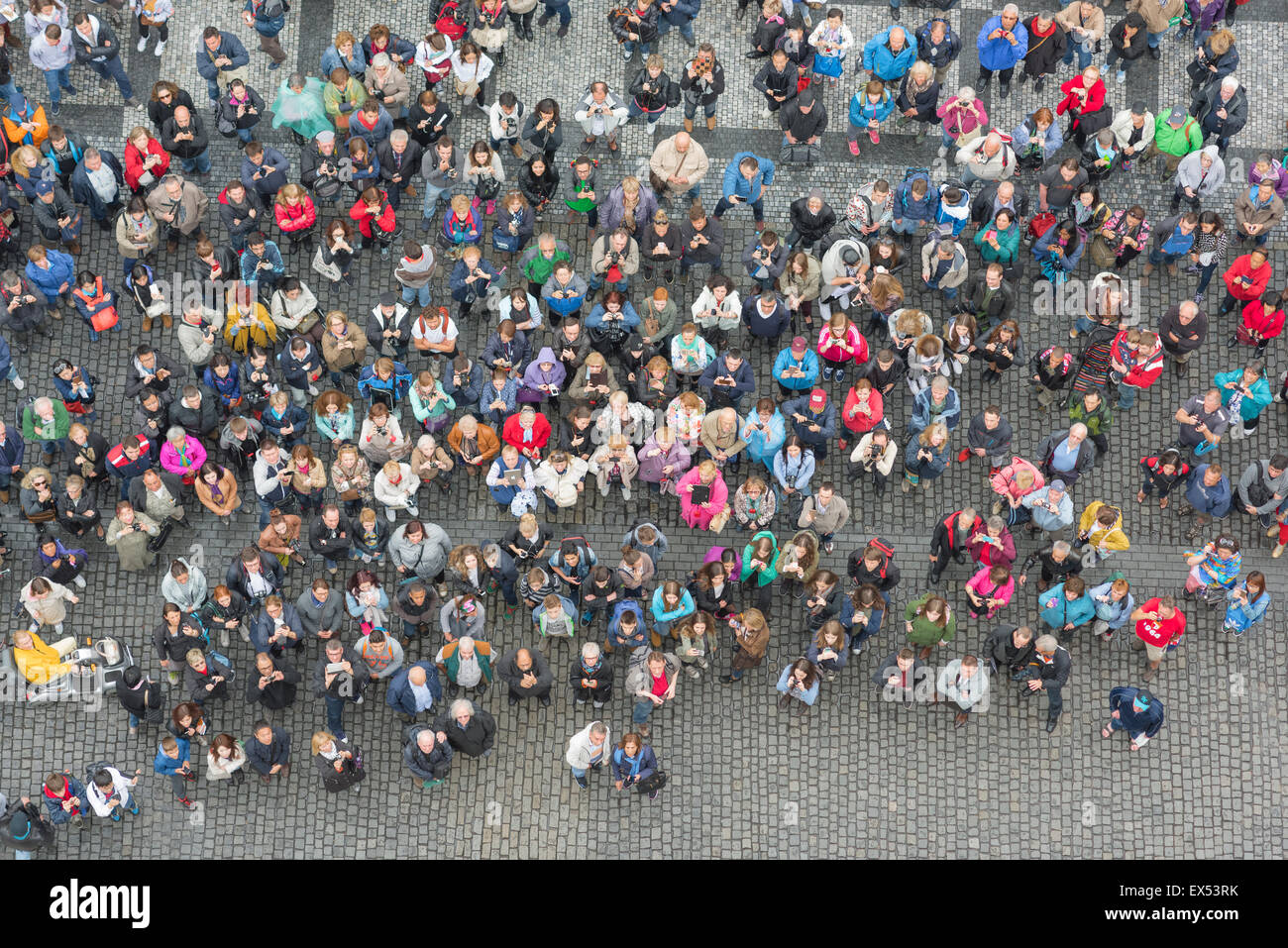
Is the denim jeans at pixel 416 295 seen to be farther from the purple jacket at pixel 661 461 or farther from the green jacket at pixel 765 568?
the green jacket at pixel 765 568

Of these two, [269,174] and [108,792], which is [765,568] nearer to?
[108,792]

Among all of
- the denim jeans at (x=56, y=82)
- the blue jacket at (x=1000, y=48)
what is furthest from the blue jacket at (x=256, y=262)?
the blue jacket at (x=1000, y=48)

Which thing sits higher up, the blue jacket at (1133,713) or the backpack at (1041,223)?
the backpack at (1041,223)

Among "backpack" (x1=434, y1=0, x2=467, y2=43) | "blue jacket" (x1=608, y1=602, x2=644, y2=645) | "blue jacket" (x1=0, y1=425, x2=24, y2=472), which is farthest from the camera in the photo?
"backpack" (x1=434, y1=0, x2=467, y2=43)

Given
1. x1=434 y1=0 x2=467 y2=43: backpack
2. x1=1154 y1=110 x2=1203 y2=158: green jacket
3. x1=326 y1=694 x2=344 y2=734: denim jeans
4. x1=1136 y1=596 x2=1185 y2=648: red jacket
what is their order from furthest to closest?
x1=434 y1=0 x2=467 y2=43: backpack → x1=1154 y1=110 x2=1203 y2=158: green jacket → x1=1136 y1=596 x2=1185 y2=648: red jacket → x1=326 y1=694 x2=344 y2=734: denim jeans

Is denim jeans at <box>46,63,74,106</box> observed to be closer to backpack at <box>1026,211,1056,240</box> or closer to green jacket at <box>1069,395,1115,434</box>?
backpack at <box>1026,211,1056,240</box>

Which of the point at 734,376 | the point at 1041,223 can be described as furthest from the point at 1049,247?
the point at 734,376

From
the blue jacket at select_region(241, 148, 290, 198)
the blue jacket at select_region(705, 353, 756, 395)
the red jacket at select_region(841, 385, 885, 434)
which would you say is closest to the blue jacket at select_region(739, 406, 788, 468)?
the blue jacket at select_region(705, 353, 756, 395)
